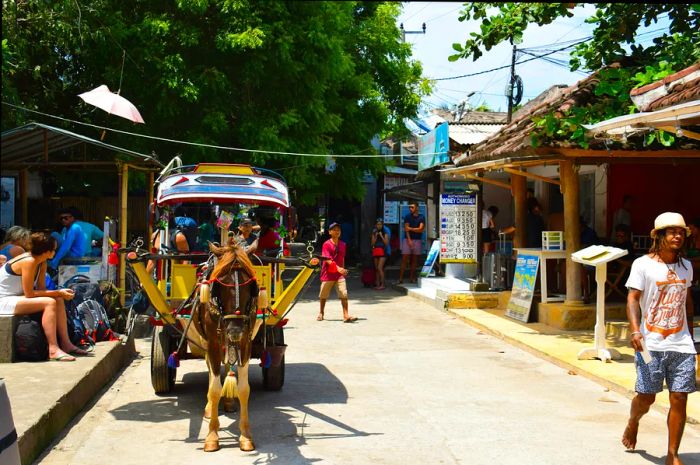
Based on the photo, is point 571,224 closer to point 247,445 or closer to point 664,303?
point 664,303

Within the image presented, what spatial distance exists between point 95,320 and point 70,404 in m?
3.03

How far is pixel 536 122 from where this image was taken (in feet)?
40.3

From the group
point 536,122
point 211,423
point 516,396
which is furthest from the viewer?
point 536,122

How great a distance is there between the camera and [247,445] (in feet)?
21.4

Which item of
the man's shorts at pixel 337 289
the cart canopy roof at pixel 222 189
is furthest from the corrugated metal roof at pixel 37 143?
the man's shorts at pixel 337 289

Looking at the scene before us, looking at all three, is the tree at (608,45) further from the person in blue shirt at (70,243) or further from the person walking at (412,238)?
the person walking at (412,238)

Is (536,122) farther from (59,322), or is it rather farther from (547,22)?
(59,322)

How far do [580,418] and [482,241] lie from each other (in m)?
11.3

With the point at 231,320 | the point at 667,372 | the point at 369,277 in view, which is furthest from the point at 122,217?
the point at 369,277

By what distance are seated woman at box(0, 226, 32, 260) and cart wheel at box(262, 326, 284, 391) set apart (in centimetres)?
335

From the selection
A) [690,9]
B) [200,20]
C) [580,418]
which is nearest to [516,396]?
[580,418]

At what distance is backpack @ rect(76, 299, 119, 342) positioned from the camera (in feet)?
A: 34.1

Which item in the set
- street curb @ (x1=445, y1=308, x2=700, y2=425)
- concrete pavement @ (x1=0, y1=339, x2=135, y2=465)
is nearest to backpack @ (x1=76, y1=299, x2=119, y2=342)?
concrete pavement @ (x1=0, y1=339, x2=135, y2=465)

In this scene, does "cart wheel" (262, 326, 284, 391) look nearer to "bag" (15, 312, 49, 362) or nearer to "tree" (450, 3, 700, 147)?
"bag" (15, 312, 49, 362)
